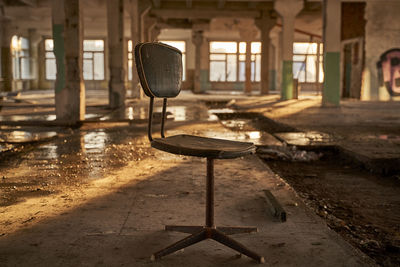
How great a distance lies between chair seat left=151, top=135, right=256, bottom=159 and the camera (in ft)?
7.11

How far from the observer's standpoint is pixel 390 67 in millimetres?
17094

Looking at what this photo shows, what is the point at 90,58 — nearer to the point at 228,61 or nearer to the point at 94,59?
the point at 94,59

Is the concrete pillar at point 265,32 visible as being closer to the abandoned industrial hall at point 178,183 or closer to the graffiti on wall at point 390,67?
the graffiti on wall at point 390,67

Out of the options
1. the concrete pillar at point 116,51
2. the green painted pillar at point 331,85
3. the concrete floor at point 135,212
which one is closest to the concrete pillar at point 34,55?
the concrete pillar at point 116,51

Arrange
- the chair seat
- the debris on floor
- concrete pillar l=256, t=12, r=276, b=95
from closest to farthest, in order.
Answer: the chair seat < the debris on floor < concrete pillar l=256, t=12, r=276, b=95

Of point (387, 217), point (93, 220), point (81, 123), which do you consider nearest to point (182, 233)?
point (93, 220)

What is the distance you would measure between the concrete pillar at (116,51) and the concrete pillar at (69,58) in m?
3.73

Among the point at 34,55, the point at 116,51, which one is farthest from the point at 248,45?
the point at 34,55

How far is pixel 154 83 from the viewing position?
2568 mm

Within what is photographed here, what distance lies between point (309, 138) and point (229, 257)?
196 inches

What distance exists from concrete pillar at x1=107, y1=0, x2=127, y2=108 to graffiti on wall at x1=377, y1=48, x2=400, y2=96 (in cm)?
1003

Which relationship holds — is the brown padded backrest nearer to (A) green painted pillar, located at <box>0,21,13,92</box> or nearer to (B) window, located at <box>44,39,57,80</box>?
(A) green painted pillar, located at <box>0,21,13,92</box>

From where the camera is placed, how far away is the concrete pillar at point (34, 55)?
96.3ft

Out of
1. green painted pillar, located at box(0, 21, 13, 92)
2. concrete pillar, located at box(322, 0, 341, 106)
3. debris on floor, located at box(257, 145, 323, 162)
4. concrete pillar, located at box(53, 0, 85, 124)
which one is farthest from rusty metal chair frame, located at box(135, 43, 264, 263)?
green painted pillar, located at box(0, 21, 13, 92)
